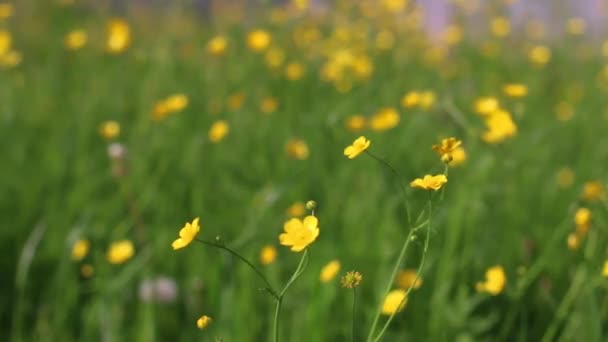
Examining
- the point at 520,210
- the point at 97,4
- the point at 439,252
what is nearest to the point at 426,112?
the point at 520,210

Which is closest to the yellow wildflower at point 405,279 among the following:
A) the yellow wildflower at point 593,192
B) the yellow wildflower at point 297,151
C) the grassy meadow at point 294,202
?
the grassy meadow at point 294,202

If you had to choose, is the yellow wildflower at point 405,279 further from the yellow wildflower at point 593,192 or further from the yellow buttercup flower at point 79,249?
the yellow buttercup flower at point 79,249

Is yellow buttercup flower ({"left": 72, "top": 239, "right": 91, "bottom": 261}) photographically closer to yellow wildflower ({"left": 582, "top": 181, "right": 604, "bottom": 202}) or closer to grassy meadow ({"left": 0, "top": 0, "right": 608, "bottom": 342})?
grassy meadow ({"left": 0, "top": 0, "right": 608, "bottom": 342})

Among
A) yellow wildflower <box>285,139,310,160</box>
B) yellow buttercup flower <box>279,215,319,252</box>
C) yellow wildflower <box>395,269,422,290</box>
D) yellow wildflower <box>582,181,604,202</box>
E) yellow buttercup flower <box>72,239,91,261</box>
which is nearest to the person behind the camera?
yellow buttercup flower <box>279,215,319,252</box>

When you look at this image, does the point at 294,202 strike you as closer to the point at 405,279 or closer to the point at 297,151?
the point at 297,151

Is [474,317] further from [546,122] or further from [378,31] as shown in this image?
[378,31]

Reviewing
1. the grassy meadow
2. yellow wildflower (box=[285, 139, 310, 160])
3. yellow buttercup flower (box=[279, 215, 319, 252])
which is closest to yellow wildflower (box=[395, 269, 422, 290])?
the grassy meadow

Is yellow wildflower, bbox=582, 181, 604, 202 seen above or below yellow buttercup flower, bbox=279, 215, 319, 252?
below

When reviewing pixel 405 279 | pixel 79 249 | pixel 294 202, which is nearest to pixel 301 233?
pixel 405 279
